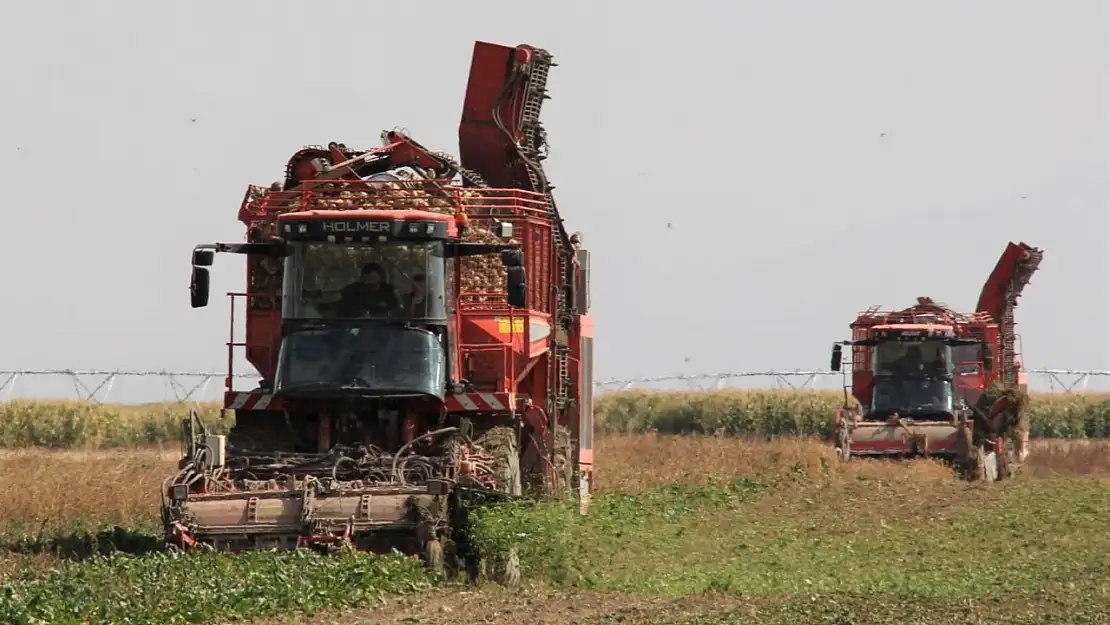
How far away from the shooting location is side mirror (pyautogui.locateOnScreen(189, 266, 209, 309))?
1681 centimetres

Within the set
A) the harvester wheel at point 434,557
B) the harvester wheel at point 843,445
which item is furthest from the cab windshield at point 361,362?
the harvester wheel at point 843,445

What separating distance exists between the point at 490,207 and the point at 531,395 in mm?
2483

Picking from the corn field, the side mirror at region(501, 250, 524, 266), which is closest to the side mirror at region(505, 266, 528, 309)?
the side mirror at region(501, 250, 524, 266)

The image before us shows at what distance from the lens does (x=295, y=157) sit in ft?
67.2

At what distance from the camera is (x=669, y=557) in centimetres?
1720

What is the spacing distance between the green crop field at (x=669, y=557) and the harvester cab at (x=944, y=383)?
1426mm

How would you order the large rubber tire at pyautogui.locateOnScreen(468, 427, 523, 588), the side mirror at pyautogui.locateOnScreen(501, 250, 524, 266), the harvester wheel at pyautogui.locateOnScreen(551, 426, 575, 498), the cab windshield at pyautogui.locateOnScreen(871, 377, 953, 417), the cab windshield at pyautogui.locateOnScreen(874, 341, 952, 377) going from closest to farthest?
1. the large rubber tire at pyautogui.locateOnScreen(468, 427, 523, 588)
2. the side mirror at pyautogui.locateOnScreen(501, 250, 524, 266)
3. the harvester wheel at pyautogui.locateOnScreen(551, 426, 575, 498)
4. the cab windshield at pyautogui.locateOnScreen(871, 377, 953, 417)
5. the cab windshield at pyautogui.locateOnScreen(874, 341, 952, 377)

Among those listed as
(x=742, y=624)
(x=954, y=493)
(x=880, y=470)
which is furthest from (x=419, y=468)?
(x=880, y=470)

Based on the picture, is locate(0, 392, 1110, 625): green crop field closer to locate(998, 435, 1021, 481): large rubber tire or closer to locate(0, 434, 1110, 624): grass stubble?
locate(0, 434, 1110, 624): grass stubble

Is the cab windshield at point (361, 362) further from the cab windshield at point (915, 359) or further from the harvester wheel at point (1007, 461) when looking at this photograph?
the cab windshield at point (915, 359)

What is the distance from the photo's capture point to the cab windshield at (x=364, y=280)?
17.5 meters

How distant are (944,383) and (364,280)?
20.5 m

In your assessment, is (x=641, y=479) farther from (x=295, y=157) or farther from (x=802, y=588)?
(x=802, y=588)

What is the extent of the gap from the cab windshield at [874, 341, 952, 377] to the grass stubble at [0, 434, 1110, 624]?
825cm
